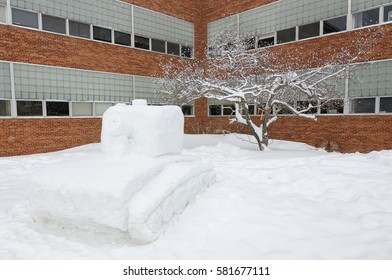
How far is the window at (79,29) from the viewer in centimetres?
1258

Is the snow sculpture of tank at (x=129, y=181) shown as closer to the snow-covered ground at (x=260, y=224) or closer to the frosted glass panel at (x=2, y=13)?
the snow-covered ground at (x=260, y=224)

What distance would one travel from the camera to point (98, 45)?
13422 millimetres

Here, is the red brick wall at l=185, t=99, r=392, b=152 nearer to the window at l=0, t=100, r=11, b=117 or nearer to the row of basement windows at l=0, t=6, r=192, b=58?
the row of basement windows at l=0, t=6, r=192, b=58

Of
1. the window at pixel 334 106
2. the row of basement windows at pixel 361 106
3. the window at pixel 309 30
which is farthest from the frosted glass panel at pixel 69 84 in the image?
the window at pixel 334 106

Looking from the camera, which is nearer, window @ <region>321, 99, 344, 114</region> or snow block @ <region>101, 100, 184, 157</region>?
snow block @ <region>101, 100, 184, 157</region>

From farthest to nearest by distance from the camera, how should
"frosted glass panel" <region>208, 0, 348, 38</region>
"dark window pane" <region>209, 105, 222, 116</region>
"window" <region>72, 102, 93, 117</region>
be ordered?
"dark window pane" <region>209, 105, 222, 116</region> < "window" <region>72, 102, 93, 117</region> < "frosted glass panel" <region>208, 0, 348, 38</region>

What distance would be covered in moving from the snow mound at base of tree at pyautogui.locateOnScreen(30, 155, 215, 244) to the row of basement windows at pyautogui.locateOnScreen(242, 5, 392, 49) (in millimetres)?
11152

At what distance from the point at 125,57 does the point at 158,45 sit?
95.2 inches

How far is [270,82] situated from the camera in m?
11.0

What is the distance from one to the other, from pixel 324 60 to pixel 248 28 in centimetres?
489

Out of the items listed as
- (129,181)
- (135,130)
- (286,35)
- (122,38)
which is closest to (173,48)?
(122,38)

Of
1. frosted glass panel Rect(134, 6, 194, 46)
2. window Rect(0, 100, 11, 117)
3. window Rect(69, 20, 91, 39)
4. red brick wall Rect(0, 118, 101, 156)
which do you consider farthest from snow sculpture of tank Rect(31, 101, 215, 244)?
frosted glass panel Rect(134, 6, 194, 46)

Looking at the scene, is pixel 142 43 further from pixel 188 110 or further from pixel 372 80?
pixel 372 80

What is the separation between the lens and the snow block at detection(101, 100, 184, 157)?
4.71 metres
